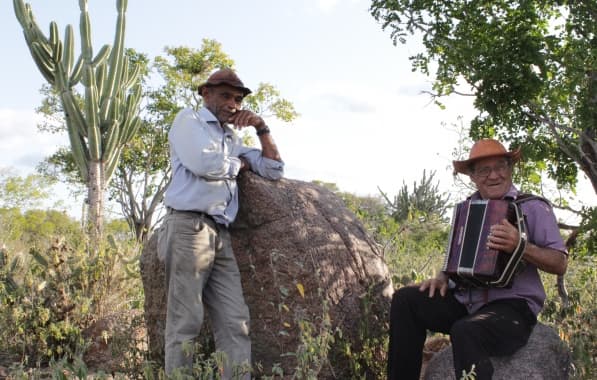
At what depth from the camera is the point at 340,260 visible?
16.1ft

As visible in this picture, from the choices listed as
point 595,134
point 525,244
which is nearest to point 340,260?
point 525,244

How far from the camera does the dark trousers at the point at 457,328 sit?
393cm

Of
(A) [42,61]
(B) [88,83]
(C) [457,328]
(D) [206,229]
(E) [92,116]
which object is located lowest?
(C) [457,328]

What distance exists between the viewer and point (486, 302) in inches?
169

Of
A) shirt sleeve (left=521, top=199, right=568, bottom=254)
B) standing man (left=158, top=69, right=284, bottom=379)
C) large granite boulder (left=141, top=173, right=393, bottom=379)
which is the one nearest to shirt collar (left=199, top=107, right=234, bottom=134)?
standing man (left=158, top=69, right=284, bottom=379)

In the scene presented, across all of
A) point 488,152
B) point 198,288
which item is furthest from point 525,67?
point 198,288

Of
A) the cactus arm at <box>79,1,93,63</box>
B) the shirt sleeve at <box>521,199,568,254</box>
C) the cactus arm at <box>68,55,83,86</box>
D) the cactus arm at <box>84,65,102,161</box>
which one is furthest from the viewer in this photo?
the cactus arm at <box>68,55,83,86</box>

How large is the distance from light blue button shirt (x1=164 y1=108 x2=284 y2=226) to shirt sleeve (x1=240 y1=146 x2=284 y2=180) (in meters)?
0.25

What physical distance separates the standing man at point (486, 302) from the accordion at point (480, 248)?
7 cm

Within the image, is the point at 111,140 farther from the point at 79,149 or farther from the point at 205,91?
the point at 205,91

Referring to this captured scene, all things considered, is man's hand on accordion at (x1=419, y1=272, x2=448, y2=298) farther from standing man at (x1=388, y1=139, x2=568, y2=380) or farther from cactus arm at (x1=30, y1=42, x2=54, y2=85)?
cactus arm at (x1=30, y1=42, x2=54, y2=85)

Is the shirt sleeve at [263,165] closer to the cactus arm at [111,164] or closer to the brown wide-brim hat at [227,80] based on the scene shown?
the brown wide-brim hat at [227,80]

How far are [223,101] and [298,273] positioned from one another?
128 cm

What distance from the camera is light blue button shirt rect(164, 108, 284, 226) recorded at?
4.49 m
